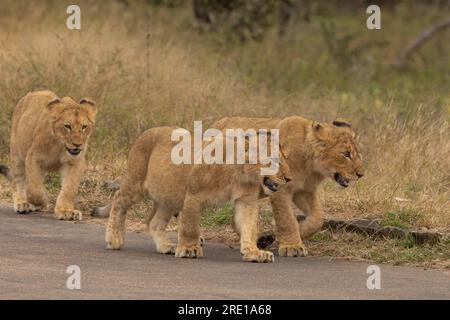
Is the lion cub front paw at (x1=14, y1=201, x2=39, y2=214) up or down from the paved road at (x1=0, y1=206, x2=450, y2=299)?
up

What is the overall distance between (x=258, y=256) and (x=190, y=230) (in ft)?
1.58

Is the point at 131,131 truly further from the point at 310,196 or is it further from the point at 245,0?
the point at 245,0

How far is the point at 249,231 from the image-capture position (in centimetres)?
844

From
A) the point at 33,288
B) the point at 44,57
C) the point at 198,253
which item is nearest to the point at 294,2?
the point at 44,57

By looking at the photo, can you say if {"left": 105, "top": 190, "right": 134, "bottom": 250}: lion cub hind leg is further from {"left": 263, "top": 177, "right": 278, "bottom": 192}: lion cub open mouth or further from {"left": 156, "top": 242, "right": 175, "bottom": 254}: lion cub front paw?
{"left": 263, "top": 177, "right": 278, "bottom": 192}: lion cub open mouth

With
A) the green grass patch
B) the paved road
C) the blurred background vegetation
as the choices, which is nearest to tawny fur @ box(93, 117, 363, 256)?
the paved road

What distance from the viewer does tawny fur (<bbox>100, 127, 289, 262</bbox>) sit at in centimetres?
838

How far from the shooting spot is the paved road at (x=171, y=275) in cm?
725

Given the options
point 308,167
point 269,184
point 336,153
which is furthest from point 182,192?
point 336,153

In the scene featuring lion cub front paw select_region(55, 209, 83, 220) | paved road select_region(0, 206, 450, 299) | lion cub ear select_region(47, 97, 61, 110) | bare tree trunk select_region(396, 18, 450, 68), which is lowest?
paved road select_region(0, 206, 450, 299)

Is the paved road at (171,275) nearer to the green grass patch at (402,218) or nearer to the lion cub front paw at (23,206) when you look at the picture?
the green grass patch at (402,218)

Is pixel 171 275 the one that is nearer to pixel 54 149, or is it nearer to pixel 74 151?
pixel 74 151

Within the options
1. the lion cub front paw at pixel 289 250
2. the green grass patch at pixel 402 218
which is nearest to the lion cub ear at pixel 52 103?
the lion cub front paw at pixel 289 250

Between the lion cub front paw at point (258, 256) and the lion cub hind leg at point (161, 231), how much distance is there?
2.21 ft
